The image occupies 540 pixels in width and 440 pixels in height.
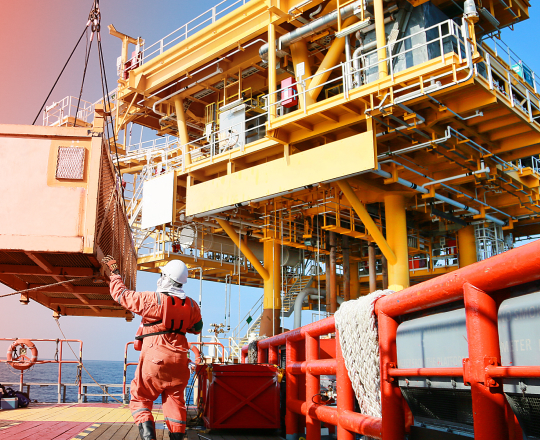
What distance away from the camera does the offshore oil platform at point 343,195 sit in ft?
11.0

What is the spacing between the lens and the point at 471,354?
9.41 feet

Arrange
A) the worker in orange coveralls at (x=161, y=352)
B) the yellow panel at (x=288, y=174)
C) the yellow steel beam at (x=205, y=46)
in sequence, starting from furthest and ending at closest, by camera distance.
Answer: the yellow steel beam at (x=205, y=46) → the yellow panel at (x=288, y=174) → the worker in orange coveralls at (x=161, y=352)

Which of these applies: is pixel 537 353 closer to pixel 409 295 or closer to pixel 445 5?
pixel 409 295

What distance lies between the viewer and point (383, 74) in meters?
13.1

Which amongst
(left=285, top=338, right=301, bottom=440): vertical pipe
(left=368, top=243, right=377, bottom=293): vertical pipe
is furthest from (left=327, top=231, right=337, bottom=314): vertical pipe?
(left=285, top=338, right=301, bottom=440): vertical pipe

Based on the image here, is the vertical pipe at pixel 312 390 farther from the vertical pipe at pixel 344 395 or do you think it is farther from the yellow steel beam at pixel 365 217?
the yellow steel beam at pixel 365 217

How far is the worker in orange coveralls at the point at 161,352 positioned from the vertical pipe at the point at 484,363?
3.63 metres

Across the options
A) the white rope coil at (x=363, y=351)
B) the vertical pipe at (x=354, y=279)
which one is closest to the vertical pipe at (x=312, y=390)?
the white rope coil at (x=363, y=351)

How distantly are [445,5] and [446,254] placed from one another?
11635 mm

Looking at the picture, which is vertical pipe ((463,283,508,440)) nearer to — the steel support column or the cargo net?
the cargo net

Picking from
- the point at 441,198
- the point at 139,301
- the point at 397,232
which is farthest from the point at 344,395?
the point at 397,232

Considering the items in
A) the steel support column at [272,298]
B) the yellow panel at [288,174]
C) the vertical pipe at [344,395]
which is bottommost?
the vertical pipe at [344,395]

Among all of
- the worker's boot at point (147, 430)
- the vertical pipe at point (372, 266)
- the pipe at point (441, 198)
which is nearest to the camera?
the worker's boot at point (147, 430)

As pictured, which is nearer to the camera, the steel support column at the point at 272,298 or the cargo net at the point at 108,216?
the cargo net at the point at 108,216
